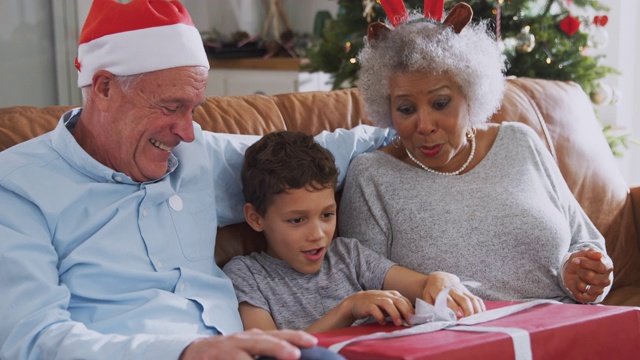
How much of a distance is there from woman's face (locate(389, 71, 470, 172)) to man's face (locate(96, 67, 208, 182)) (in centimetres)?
54

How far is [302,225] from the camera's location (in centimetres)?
176

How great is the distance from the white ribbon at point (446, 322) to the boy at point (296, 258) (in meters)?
0.18

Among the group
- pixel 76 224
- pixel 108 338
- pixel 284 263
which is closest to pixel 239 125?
pixel 284 263

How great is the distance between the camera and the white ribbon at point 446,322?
4.29 feet

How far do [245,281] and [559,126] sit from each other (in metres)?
1.16

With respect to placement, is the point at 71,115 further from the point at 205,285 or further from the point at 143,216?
the point at 205,285

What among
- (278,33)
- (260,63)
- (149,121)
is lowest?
(260,63)

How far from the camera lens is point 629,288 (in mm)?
2355

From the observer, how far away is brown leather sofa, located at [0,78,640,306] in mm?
2150

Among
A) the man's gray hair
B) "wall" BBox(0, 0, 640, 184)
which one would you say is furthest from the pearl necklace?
"wall" BBox(0, 0, 640, 184)

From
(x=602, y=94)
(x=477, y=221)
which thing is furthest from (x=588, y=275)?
(x=602, y=94)

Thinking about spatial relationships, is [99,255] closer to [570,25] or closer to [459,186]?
[459,186]

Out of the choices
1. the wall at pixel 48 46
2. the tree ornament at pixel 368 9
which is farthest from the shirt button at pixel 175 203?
the wall at pixel 48 46

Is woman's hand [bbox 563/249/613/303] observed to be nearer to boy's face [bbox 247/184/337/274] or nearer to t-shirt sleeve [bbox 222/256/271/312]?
boy's face [bbox 247/184/337/274]
